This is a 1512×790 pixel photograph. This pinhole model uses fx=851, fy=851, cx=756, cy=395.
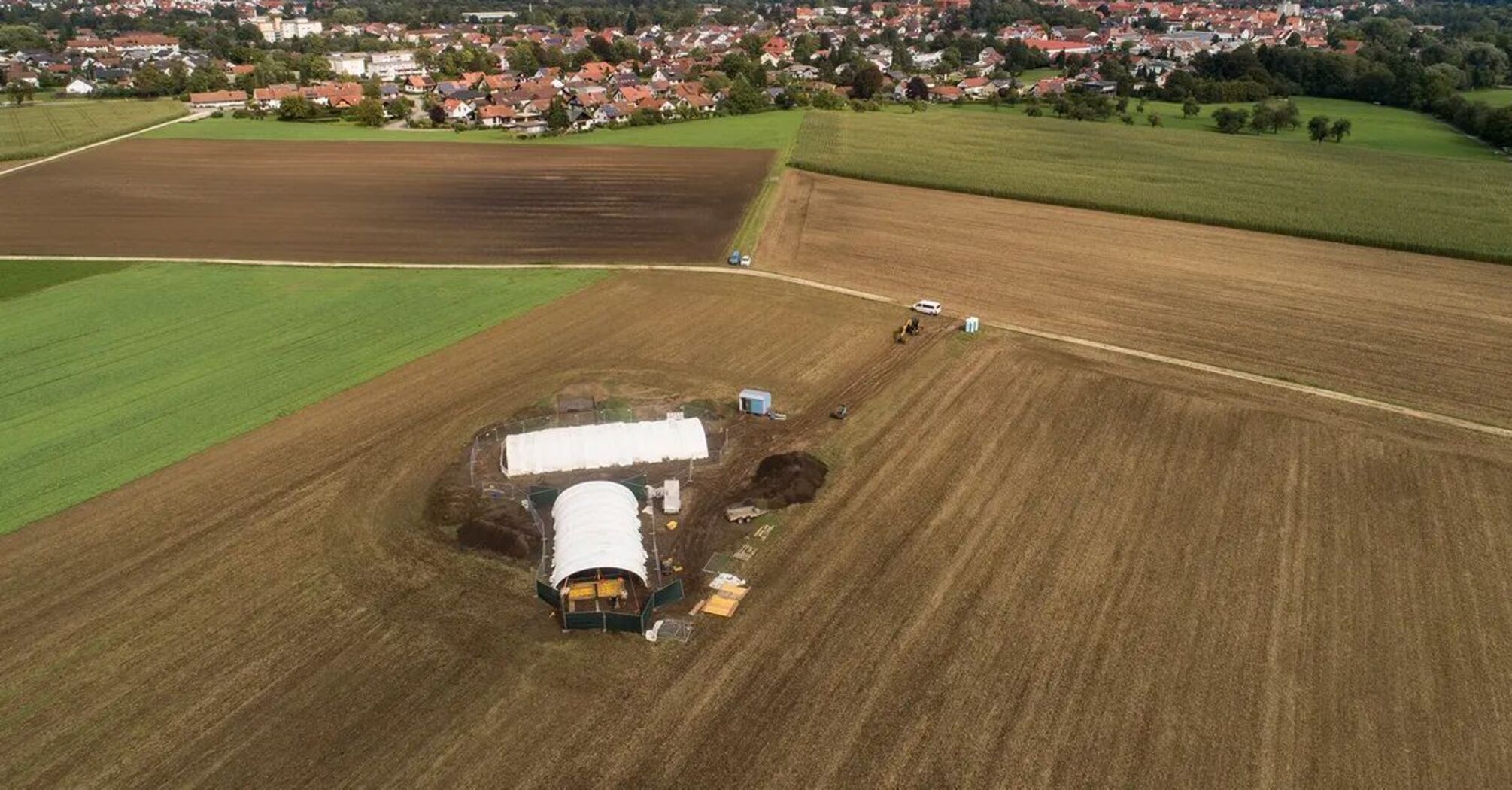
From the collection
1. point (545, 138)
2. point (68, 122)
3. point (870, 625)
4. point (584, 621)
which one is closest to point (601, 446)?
point (584, 621)

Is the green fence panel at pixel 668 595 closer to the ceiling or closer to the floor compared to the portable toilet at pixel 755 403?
closer to the floor

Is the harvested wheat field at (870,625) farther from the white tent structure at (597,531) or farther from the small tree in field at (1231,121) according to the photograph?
the small tree in field at (1231,121)

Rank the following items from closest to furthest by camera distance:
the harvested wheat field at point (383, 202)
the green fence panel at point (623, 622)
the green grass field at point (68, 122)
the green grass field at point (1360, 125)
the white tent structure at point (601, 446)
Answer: the green fence panel at point (623, 622)
the white tent structure at point (601, 446)
the harvested wheat field at point (383, 202)
the green grass field at point (68, 122)
the green grass field at point (1360, 125)

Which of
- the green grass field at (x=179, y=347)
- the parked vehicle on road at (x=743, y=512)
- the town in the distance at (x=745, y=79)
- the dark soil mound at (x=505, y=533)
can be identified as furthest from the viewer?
the town in the distance at (x=745, y=79)

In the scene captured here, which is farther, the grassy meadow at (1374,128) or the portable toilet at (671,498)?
the grassy meadow at (1374,128)

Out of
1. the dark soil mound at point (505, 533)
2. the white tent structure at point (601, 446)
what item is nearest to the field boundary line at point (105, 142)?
the white tent structure at point (601, 446)

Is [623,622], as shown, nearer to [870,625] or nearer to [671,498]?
[671,498]

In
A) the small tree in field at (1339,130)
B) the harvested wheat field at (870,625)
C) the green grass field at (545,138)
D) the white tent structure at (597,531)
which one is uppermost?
the small tree in field at (1339,130)

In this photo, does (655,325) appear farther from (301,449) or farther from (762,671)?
(762,671)
